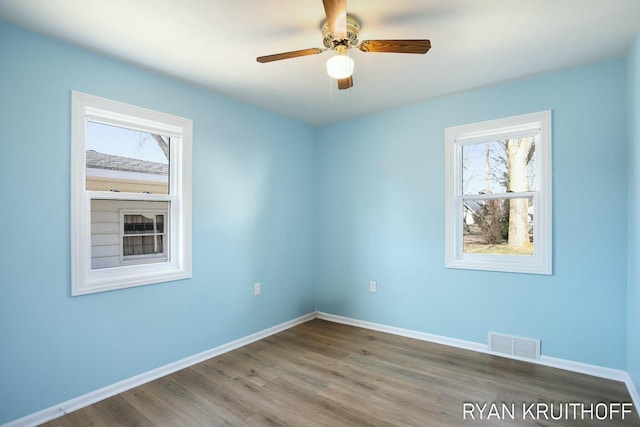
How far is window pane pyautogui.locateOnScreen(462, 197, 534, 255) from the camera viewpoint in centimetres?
301

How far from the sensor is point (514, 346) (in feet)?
9.73

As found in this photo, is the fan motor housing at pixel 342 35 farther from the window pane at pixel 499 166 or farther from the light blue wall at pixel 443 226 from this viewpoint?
the window pane at pixel 499 166

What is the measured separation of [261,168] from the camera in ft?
12.0

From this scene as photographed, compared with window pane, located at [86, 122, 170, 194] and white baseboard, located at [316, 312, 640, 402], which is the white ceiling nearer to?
window pane, located at [86, 122, 170, 194]

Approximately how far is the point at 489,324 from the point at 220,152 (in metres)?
3.00

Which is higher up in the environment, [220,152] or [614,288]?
[220,152]

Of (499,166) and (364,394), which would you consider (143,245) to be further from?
(499,166)

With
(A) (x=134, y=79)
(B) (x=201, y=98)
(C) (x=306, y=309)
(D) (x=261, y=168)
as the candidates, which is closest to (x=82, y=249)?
(A) (x=134, y=79)

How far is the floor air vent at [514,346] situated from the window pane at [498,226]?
75 cm

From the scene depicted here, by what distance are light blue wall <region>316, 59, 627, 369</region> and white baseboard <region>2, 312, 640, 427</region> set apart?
6 cm

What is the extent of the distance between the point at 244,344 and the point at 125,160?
2.03 meters

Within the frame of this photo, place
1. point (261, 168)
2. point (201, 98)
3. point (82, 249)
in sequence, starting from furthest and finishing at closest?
point (261, 168) < point (201, 98) < point (82, 249)

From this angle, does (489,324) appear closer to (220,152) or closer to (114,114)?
(220,152)

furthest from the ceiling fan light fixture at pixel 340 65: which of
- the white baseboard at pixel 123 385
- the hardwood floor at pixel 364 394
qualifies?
the white baseboard at pixel 123 385
